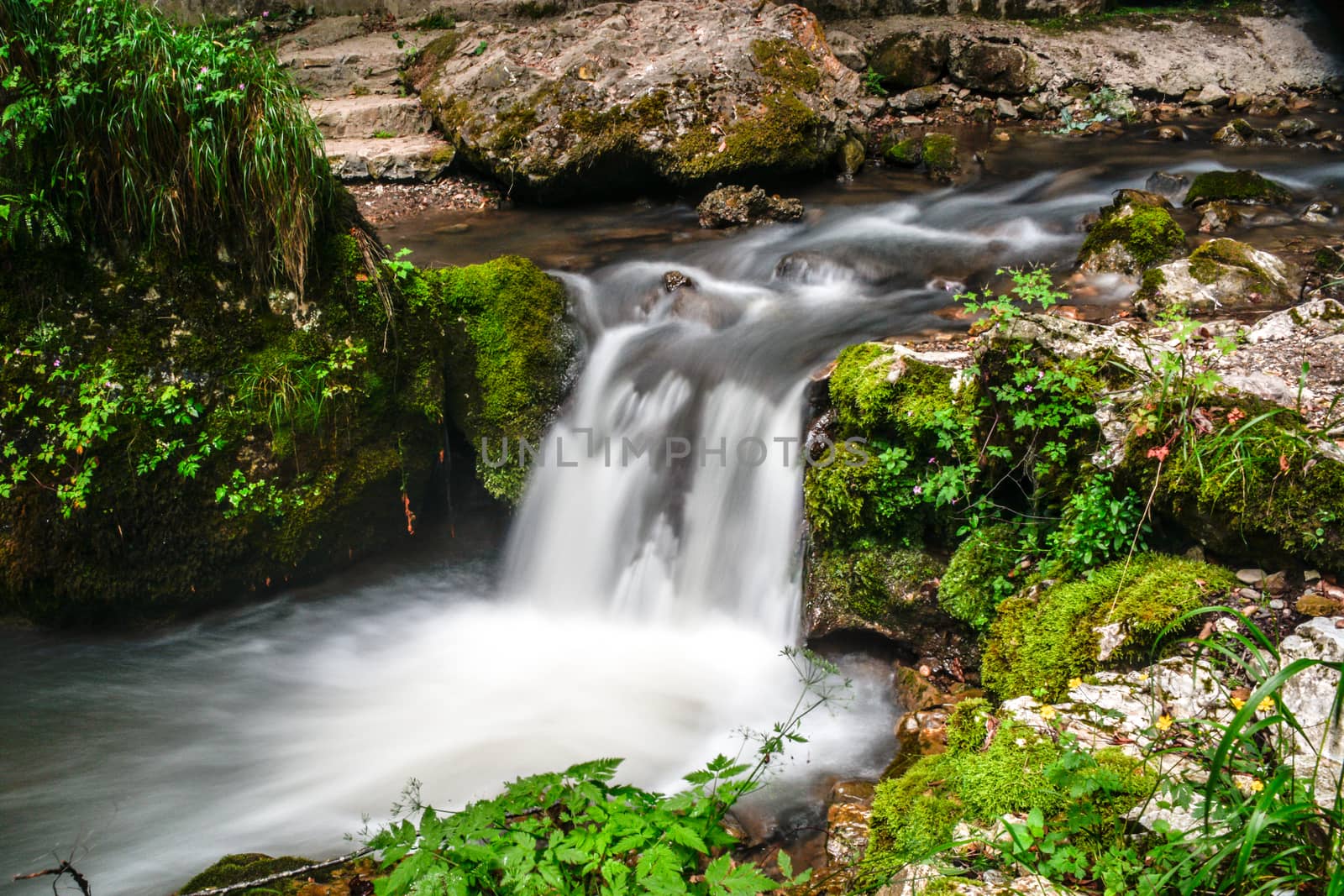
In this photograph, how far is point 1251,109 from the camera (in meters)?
10.2

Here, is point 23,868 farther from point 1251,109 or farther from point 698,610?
point 1251,109

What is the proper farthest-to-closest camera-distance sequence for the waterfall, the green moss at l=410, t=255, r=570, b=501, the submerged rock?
1. the submerged rock
2. the green moss at l=410, t=255, r=570, b=501
3. the waterfall

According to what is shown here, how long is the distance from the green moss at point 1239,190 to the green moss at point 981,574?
476cm

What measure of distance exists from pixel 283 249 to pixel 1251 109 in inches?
413

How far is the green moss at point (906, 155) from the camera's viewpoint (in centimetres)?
885

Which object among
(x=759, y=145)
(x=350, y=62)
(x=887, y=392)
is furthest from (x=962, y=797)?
(x=350, y=62)

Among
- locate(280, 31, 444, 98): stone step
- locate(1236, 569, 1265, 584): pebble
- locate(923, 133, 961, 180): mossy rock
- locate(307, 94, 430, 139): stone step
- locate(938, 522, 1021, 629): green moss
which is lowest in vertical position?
locate(938, 522, 1021, 629): green moss

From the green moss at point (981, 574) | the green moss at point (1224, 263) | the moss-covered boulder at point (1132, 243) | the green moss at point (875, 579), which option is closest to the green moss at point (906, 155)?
the moss-covered boulder at point (1132, 243)

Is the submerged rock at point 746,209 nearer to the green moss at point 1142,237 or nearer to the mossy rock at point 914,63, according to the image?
the green moss at point 1142,237

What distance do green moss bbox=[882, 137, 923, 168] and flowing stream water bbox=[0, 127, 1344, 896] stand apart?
243cm

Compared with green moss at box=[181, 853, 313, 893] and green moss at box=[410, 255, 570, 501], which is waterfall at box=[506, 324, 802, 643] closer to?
green moss at box=[410, 255, 570, 501]

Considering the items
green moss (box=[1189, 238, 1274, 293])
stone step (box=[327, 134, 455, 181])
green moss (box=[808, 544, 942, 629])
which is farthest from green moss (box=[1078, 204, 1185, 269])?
stone step (box=[327, 134, 455, 181])

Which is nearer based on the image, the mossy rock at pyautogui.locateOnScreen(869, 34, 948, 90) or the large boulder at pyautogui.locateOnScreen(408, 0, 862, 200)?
the large boulder at pyautogui.locateOnScreen(408, 0, 862, 200)

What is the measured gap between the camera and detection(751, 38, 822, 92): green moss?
8336mm
